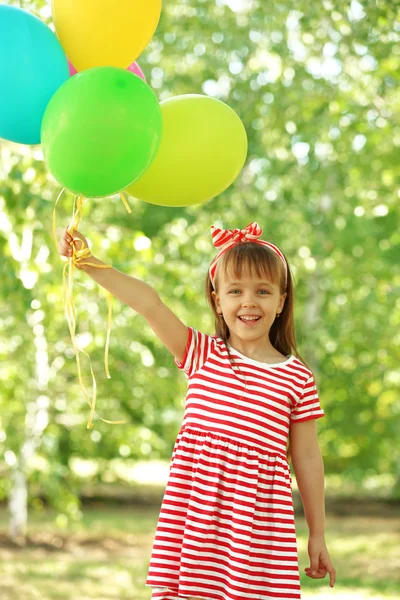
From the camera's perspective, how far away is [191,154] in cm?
212

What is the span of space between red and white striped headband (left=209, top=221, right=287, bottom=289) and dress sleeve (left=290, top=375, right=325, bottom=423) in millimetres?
326

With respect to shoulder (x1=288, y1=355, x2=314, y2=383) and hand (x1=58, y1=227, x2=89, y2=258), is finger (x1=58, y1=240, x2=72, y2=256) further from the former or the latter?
shoulder (x1=288, y1=355, x2=314, y2=383)

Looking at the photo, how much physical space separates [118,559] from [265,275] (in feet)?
15.2

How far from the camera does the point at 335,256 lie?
257 inches

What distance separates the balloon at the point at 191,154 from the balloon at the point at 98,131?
19 centimetres

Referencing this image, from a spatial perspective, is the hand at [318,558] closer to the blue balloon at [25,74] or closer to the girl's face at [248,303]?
the girl's face at [248,303]

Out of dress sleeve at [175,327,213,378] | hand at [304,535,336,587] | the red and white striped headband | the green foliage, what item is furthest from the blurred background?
hand at [304,535,336,587]

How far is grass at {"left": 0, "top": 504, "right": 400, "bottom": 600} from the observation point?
514 centimetres

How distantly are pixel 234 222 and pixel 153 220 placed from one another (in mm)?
1220

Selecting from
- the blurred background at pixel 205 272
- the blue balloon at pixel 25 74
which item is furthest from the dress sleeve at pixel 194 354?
the blurred background at pixel 205 272

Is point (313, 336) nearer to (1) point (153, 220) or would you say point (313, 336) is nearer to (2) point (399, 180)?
(1) point (153, 220)

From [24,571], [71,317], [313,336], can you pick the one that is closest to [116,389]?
[24,571]

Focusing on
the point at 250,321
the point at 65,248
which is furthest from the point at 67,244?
the point at 250,321

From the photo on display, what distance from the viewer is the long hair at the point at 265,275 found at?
7.06ft
